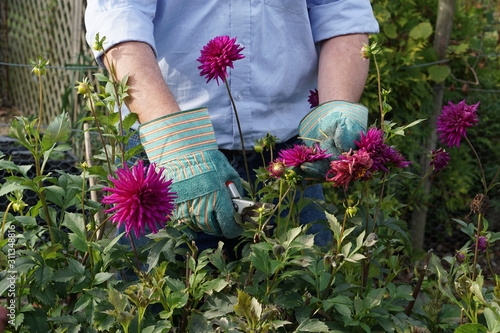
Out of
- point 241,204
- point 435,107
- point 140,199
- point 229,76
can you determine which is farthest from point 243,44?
point 435,107

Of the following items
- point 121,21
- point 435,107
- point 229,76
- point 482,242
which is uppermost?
point 121,21

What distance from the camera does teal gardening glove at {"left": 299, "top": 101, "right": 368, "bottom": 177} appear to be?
126 cm

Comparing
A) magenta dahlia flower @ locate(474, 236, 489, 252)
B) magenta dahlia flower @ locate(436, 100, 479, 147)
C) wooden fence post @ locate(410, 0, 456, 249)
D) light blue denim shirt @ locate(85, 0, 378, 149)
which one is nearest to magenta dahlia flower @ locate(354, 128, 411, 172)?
magenta dahlia flower @ locate(436, 100, 479, 147)

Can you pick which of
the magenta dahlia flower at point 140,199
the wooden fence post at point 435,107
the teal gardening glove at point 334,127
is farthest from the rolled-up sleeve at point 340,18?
the wooden fence post at point 435,107

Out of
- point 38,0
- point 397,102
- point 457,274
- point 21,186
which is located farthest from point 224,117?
point 38,0

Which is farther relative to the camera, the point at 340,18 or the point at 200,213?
the point at 340,18

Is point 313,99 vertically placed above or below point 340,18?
below

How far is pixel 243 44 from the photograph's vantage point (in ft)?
4.87

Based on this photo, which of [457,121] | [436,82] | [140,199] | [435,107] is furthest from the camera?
[435,107]

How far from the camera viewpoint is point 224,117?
4.77ft

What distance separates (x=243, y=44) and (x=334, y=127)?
331 millimetres

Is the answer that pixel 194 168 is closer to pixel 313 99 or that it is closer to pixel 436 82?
pixel 313 99

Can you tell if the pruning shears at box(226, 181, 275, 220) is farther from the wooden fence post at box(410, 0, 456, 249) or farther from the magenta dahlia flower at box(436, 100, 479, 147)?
the wooden fence post at box(410, 0, 456, 249)

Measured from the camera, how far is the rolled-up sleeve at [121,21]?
4.30ft
